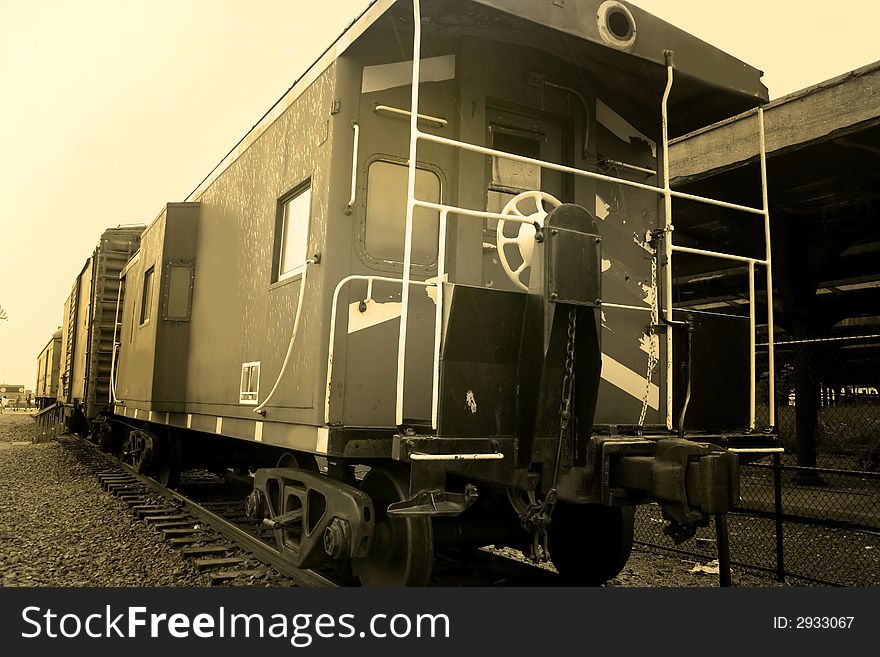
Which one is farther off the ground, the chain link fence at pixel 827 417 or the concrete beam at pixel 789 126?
the concrete beam at pixel 789 126

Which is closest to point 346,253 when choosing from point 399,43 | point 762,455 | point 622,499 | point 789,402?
point 399,43

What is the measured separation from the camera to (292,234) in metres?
4.79

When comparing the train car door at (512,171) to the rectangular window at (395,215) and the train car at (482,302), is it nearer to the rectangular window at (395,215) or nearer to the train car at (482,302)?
the train car at (482,302)

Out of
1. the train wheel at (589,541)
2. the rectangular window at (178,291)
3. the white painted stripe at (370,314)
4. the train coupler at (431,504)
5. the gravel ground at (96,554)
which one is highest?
the rectangular window at (178,291)

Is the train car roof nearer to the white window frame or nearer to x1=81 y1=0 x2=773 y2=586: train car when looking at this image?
x1=81 y1=0 x2=773 y2=586: train car

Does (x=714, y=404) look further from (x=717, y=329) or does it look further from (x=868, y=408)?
(x=868, y=408)

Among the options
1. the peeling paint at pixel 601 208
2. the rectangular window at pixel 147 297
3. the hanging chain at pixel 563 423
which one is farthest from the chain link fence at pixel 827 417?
the rectangular window at pixel 147 297

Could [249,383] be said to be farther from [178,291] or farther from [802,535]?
[802,535]

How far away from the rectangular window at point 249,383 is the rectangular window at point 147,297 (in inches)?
125

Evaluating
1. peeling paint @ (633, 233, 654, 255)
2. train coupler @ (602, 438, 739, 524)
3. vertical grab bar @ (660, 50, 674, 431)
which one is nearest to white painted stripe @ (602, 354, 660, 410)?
vertical grab bar @ (660, 50, 674, 431)

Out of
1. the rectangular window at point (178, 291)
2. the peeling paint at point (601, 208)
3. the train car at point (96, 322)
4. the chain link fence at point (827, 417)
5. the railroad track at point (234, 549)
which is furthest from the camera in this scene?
the train car at point (96, 322)

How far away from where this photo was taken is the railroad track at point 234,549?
16.3 ft

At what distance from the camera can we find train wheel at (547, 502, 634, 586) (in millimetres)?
4906

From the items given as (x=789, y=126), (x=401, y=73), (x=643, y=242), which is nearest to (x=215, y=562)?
(x=401, y=73)
